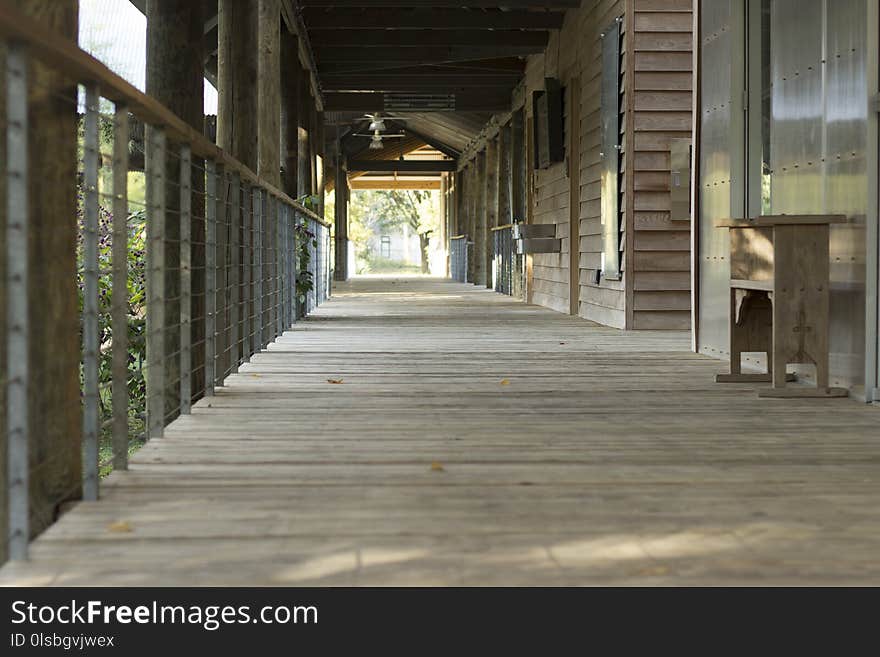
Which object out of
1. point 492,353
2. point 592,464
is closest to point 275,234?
point 492,353

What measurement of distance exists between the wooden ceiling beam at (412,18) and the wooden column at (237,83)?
15.5 ft

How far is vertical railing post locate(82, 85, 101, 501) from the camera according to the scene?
2.52 metres

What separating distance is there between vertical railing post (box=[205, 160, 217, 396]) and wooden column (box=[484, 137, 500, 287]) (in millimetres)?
14312

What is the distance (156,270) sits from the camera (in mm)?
3422

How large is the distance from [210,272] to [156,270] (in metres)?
0.98

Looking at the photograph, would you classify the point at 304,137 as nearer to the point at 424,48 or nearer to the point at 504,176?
the point at 424,48

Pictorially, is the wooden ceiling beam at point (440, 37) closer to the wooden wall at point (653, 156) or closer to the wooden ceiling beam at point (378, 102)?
the wooden ceiling beam at point (378, 102)

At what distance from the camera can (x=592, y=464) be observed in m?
3.12

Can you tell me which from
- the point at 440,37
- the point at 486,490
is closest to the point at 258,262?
the point at 486,490

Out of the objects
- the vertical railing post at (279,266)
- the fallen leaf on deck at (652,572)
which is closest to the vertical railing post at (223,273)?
the vertical railing post at (279,266)

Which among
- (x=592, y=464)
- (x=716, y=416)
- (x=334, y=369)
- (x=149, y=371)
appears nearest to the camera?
(x=592, y=464)

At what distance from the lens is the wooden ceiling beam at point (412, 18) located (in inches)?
480
